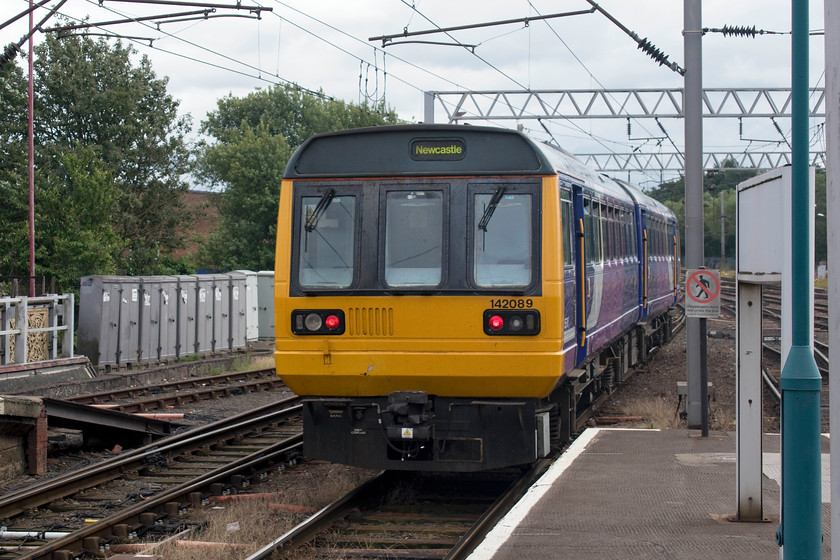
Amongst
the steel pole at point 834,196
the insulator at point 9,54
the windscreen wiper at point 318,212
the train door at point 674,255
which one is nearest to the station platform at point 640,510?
the steel pole at point 834,196

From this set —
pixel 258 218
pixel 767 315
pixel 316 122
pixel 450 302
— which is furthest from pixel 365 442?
pixel 316 122

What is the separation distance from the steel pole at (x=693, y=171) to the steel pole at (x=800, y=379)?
6967 millimetres

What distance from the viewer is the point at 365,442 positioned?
834 centimetres

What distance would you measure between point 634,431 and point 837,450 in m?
7.33

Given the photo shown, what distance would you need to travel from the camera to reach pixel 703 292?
11.1 meters

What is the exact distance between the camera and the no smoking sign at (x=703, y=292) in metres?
11.0

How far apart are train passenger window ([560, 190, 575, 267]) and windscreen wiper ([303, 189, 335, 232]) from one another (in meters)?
1.87

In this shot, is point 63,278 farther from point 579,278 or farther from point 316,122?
point 316,122

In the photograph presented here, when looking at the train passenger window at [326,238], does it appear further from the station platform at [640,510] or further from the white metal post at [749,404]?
the white metal post at [749,404]

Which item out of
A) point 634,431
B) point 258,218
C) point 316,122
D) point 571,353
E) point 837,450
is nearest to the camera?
point 837,450

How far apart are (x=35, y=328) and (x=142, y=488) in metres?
10.3

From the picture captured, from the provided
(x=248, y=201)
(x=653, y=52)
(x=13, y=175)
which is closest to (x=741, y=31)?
(x=653, y=52)

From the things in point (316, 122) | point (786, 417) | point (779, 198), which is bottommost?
point (786, 417)

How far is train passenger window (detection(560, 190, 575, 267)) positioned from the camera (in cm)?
845
